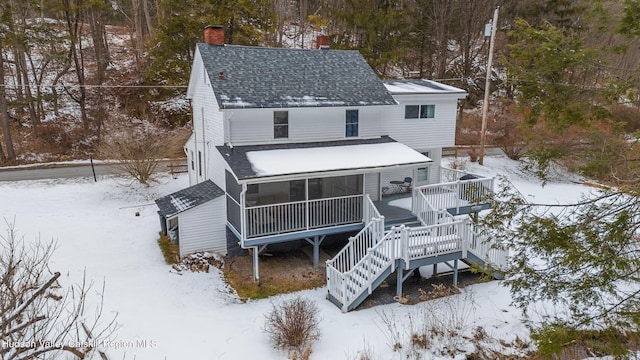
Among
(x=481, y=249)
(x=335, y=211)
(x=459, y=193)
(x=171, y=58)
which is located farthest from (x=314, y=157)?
(x=171, y=58)

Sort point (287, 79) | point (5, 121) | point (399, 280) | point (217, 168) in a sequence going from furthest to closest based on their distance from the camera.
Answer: point (5, 121)
point (287, 79)
point (217, 168)
point (399, 280)

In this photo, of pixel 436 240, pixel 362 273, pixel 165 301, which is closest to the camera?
pixel 165 301

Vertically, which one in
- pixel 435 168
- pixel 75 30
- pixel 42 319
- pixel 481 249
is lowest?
pixel 481 249

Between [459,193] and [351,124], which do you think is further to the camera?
[351,124]

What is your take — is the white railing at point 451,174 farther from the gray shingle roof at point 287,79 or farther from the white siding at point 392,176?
the gray shingle roof at point 287,79

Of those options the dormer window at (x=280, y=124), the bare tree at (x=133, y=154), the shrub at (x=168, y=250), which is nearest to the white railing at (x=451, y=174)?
the dormer window at (x=280, y=124)

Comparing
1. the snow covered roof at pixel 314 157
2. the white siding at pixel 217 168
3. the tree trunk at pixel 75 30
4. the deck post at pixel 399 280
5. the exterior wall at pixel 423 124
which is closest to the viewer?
the deck post at pixel 399 280

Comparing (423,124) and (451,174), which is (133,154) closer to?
(423,124)
